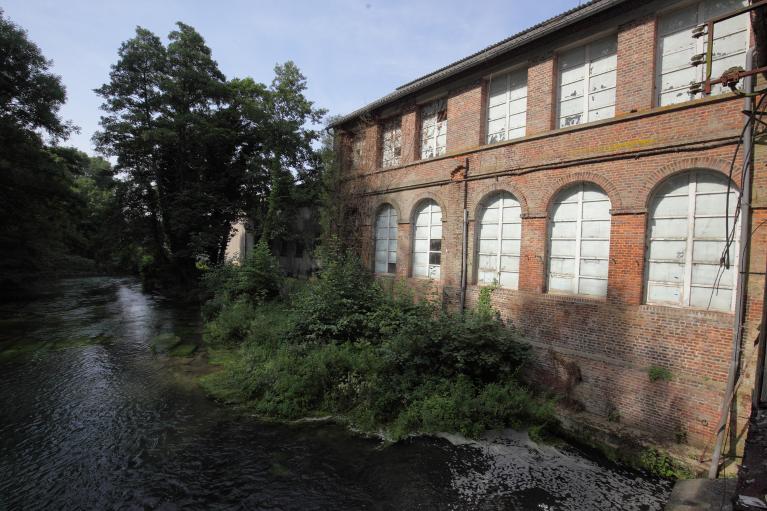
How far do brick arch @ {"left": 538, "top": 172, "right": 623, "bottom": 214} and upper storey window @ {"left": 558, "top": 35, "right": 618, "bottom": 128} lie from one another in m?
1.25

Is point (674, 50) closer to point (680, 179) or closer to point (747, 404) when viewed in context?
point (680, 179)

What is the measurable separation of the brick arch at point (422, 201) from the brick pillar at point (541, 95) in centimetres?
284

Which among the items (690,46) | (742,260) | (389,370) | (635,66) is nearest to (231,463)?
(389,370)

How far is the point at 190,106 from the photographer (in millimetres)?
19469

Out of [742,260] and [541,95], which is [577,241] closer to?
[742,260]

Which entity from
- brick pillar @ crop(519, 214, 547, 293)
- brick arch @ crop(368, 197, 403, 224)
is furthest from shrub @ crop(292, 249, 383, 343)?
brick pillar @ crop(519, 214, 547, 293)

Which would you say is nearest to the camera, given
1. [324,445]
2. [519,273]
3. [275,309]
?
[324,445]

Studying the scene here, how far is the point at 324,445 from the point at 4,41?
1981 cm

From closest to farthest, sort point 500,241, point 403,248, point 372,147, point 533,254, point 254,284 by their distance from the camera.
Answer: point 533,254
point 500,241
point 403,248
point 372,147
point 254,284

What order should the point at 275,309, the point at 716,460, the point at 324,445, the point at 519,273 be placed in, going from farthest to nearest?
the point at 275,309 → the point at 519,273 → the point at 324,445 → the point at 716,460

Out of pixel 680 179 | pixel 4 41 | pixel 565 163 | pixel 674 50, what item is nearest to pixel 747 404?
pixel 680 179

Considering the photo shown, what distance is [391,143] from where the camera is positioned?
12.3 meters

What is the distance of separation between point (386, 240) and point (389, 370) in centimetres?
547

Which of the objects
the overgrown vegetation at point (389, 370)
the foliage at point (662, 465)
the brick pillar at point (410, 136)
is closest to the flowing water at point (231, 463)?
the foliage at point (662, 465)
